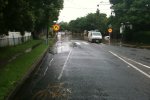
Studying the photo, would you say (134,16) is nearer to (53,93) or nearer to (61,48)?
(61,48)

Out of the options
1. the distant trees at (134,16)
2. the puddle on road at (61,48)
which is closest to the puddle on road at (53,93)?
the puddle on road at (61,48)

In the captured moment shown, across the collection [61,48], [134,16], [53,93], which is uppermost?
[134,16]

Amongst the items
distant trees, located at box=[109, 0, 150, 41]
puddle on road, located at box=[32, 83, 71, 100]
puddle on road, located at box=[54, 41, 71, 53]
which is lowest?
puddle on road, located at box=[54, 41, 71, 53]

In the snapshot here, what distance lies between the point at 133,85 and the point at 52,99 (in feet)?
12.9

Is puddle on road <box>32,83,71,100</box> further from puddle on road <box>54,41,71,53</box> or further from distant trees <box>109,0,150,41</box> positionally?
distant trees <box>109,0,150,41</box>

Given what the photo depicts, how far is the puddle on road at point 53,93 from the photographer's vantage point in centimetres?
1059

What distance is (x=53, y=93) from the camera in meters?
11.3

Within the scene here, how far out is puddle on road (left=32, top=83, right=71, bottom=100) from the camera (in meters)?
10.6

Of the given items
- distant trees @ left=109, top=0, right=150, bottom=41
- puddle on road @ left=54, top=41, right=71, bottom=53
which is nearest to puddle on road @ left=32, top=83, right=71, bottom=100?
puddle on road @ left=54, top=41, right=71, bottom=53

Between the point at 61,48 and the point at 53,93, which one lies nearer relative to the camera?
the point at 53,93

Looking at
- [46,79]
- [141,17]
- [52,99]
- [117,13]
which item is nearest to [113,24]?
[117,13]

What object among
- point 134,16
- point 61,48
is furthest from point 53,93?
point 134,16

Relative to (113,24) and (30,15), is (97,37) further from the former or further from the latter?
(30,15)

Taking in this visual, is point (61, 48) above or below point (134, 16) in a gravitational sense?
below
